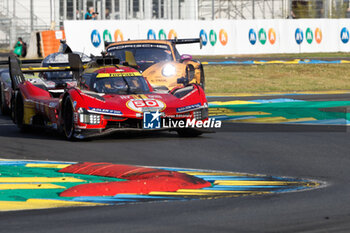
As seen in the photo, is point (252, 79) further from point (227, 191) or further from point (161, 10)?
point (227, 191)

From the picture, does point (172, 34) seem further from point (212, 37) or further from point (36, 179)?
point (36, 179)

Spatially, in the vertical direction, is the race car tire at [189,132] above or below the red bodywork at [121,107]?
below

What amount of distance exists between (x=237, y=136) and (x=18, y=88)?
4.56 meters

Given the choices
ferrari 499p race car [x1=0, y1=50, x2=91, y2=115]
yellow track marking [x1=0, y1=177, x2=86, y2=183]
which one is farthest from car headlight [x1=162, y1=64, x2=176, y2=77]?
yellow track marking [x1=0, y1=177, x2=86, y2=183]

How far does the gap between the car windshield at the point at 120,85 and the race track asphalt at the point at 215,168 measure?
0.75 m

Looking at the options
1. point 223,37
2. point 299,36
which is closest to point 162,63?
point 223,37

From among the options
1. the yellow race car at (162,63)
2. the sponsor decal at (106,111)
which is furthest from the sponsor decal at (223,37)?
the sponsor decal at (106,111)

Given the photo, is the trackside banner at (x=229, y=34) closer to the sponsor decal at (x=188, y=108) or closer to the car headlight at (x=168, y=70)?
the car headlight at (x=168, y=70)

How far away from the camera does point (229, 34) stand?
34031 mm

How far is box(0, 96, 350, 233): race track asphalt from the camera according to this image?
5930mm

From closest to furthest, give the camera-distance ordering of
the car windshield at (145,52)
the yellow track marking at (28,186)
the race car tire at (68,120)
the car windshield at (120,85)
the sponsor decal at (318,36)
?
1. the yellow track marking at (28,186)
2. the race car tire at (68,120)
3. the car windshield at (120,85)
4. the car windshield at (145,52)
5. the sponsor decal at (318,36)

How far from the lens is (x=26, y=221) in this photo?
614 centimetres

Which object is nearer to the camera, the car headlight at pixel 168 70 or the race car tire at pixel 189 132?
the race car tire at pixel 189 132

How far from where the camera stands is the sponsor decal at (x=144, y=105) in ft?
38.7
